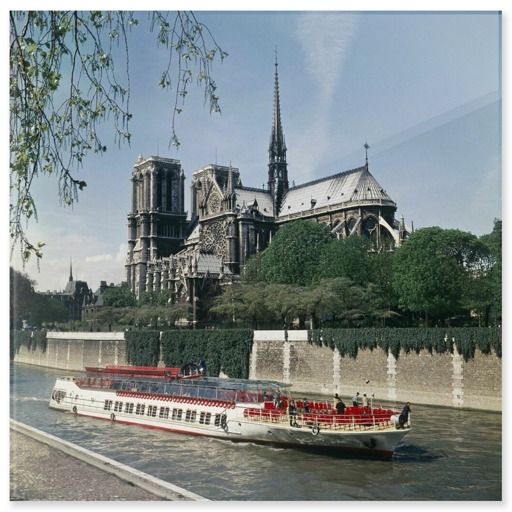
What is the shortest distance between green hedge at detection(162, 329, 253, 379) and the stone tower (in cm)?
5072

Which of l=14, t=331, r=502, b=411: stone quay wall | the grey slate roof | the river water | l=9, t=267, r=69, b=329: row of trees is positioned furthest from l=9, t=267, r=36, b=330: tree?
the grey slate roof

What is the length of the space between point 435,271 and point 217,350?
13213 mm

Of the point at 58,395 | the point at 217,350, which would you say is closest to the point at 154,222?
the point at 217,350

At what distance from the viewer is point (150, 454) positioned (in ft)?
72.7

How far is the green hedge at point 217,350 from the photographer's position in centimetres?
4019

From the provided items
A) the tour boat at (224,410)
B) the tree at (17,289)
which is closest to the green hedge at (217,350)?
the tour boat at (224,410)

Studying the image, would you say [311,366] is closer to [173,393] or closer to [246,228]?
[173,393]

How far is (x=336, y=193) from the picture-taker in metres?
74.5

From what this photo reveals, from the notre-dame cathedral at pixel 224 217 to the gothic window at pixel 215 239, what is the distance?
13 cm

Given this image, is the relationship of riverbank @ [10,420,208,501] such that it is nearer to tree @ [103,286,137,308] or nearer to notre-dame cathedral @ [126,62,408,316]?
notre-dame cathedral @ [126,62,408,316]

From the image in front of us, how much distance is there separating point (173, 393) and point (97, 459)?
11483mm

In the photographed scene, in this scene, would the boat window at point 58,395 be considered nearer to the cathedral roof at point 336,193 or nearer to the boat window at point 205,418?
the boat window at point 205,418

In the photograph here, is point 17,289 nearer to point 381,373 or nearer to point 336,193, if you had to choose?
point 381,373

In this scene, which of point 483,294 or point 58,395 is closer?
point 483,294
